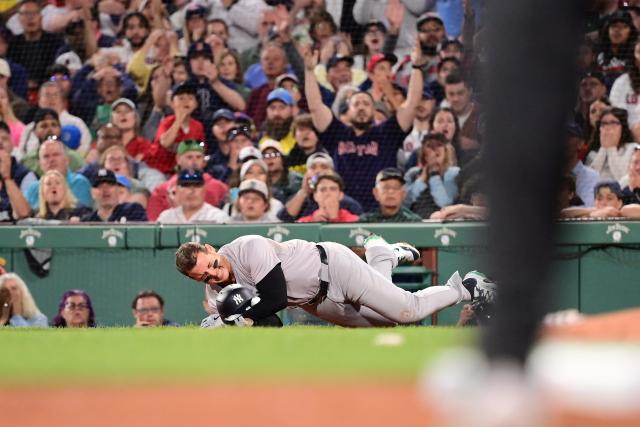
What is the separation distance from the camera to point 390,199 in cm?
917

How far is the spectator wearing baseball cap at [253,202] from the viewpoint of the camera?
911 cm

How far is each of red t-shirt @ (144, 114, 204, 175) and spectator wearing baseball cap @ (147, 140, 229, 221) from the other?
0.32 meters

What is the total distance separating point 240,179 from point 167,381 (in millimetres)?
6516

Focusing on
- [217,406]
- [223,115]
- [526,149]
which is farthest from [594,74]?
[526,149]

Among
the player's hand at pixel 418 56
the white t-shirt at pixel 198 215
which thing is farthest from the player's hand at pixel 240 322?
the player's hand at pixel 418 56

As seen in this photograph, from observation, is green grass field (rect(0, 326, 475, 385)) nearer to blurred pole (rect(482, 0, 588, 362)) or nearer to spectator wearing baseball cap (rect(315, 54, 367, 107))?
blurred pole (rect(482, 0, 588, 362))

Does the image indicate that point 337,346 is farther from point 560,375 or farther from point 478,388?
point 478,388

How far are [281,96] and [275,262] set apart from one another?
4.15 metres

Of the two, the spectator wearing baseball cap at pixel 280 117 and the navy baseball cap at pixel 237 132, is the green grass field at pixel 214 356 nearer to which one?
the navy baseball cap at pixel 237 132

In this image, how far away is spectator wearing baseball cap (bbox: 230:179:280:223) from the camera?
9109mm

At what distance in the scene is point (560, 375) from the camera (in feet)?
7.97

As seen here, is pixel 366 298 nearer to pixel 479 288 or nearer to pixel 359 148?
pixel 479 288

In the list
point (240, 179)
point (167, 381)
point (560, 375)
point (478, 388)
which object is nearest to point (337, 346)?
point (167, 381)

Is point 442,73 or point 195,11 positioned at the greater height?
point 195,11
